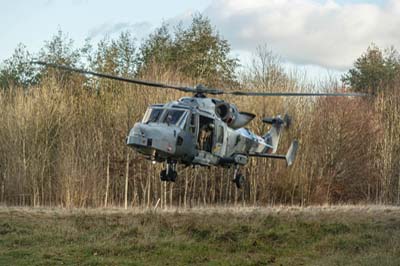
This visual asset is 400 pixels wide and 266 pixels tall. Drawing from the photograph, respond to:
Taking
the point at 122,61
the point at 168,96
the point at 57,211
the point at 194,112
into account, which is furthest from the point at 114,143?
the point at 194,112

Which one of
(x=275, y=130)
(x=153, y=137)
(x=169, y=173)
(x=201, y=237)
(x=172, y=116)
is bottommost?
(x=201, y=237)

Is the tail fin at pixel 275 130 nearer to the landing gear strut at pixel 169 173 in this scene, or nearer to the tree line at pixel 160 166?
the landing gear strut at pixel 169 173

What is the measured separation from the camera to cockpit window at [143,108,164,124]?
52.7ft

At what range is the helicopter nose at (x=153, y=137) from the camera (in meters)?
15.1

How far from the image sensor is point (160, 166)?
3045 cm

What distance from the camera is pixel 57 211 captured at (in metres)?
23.0

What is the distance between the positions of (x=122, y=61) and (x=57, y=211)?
65.8 ft

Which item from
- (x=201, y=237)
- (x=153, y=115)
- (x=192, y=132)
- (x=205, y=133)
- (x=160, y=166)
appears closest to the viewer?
(x=153, y=115)

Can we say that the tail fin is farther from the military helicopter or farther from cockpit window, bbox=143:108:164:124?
cockpit window, bbox=143:108:164:124

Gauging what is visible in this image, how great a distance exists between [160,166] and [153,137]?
1533 centimetres

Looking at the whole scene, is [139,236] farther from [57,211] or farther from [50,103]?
[50,103]

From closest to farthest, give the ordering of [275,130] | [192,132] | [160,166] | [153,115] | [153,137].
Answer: [153,137] < [153,115] < [192,132] < [275,130] < [160,166]

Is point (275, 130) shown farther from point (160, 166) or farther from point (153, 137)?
point (160, 166)

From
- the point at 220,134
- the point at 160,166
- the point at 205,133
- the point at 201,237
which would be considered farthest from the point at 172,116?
the point at 160,166
